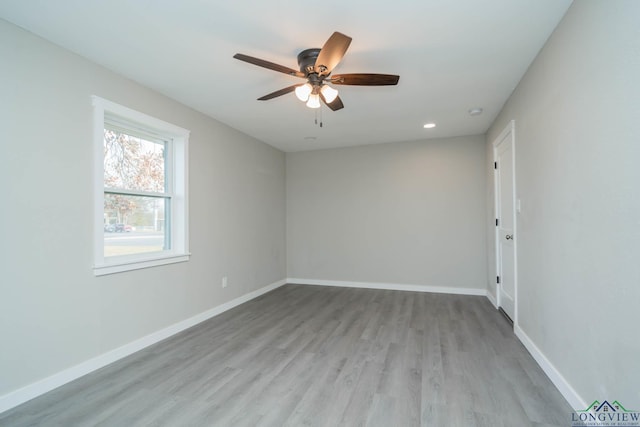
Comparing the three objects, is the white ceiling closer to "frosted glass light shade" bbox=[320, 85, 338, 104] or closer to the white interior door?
"frosted glass light shade" bbox=[320, 85, 338, 104]

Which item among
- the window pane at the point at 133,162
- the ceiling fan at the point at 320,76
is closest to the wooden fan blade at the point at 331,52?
the ceiling fan at the point at 320,76

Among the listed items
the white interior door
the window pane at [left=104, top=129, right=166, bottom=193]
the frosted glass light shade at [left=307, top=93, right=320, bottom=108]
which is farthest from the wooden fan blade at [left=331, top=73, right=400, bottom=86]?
the window pane at [left=104, top=129, right=166, bottom=193]

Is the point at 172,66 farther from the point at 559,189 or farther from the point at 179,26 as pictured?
the point at 559,189

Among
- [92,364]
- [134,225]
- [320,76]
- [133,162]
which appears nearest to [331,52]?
[320,76]

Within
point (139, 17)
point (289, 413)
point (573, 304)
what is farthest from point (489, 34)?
point (289, 413)

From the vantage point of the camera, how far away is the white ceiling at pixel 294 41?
6.16 ft

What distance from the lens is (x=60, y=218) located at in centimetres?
224

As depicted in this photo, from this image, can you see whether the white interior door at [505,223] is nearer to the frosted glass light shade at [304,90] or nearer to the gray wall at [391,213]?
the gray wall at [391,213]

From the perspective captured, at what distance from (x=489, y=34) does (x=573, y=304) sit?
1902mm

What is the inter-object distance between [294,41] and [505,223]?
3.12 m

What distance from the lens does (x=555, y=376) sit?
2.12 metres

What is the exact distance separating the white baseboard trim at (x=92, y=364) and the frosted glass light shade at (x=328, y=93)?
2.76 metres

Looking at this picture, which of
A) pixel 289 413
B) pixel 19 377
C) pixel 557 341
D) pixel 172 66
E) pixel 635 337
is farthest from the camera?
pixel 172 66

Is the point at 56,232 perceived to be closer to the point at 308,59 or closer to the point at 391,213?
the point at 308,59
